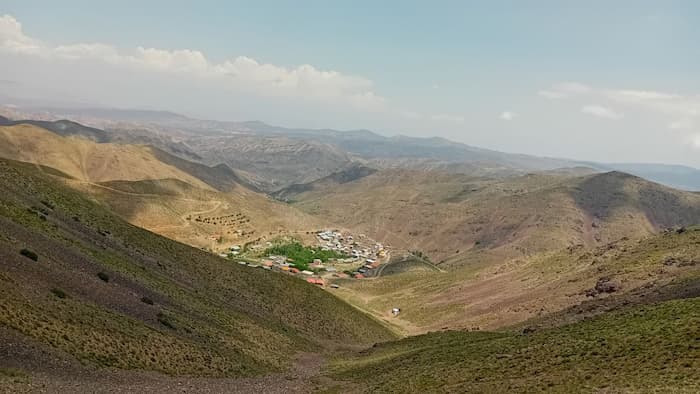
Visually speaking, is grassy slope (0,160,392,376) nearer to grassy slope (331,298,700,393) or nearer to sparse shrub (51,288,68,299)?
sparse shrub (51,288,68,299)

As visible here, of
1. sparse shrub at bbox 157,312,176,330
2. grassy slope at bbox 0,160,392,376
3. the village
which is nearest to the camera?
grassy slope at bbox 0,160,392,376

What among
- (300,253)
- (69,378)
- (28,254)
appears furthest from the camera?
(300,253)

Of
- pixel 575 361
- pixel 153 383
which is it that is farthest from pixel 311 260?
pixel 575 361

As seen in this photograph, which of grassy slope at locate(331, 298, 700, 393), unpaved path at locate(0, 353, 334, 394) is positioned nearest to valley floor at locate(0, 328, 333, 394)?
unpaved path at locate(0, 353, 334, 394)

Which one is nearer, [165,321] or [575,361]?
[575,361]

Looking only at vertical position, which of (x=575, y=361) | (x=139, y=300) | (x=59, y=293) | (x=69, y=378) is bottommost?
(x=139, y=300)

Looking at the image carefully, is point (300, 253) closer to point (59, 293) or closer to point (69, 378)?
point (59, 293)

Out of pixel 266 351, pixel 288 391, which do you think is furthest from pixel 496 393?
pixel 266 351

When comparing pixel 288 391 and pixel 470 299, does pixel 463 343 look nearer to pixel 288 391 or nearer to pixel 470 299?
pixel 288 391
